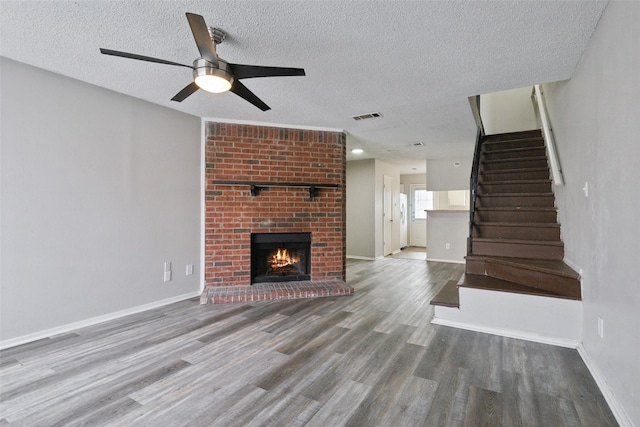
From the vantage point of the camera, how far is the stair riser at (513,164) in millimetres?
4227

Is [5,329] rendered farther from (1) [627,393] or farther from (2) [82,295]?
(1) [627,393]

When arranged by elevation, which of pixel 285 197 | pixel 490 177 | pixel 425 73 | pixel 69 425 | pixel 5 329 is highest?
pixel 425 73

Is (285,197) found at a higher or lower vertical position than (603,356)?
higher

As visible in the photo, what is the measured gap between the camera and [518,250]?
11.0 feet

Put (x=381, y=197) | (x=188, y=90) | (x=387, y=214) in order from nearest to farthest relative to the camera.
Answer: (x=188, y=90)
(x=381, y=197)
(x=387, y=214)

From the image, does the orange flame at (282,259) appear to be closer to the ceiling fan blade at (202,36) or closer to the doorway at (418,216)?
the ceiling fan blade at (202,36)

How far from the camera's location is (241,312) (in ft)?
10.7

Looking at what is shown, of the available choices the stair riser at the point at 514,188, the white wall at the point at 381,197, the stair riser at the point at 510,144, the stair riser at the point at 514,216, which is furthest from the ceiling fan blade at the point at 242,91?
the white wall at the point at 381,197

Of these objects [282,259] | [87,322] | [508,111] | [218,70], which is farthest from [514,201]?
[87,322]

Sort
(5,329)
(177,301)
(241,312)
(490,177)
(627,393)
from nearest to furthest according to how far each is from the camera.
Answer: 1. (627,393)
2. (5,329)
3. (241,312)
4. (177,301)
5. (490,177)

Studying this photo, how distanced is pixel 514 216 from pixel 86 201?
4.87 meters

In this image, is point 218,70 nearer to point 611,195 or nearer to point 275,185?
Result: point 275,185

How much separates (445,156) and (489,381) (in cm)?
523

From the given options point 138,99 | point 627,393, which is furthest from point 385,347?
point 138,99
